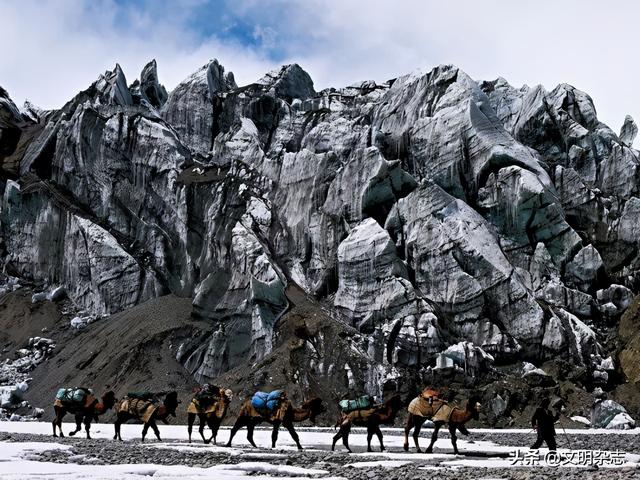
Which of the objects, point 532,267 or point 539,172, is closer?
point 532,267

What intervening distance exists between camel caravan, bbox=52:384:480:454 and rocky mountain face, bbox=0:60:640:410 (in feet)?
86.5

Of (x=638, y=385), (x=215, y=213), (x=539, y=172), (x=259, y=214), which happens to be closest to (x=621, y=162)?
(x=539, y=172)

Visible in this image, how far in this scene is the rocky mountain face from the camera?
53188mm

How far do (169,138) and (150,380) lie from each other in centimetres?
3485

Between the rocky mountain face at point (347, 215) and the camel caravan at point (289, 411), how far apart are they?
1038 inches

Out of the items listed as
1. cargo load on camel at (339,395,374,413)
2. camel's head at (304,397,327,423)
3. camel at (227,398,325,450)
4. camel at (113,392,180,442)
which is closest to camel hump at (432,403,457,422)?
cargo load on camel at (339,395,374,413)

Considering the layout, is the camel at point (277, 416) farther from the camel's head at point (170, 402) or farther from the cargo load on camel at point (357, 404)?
the camel's head at point (170, 402)

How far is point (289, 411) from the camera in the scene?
2184 cm

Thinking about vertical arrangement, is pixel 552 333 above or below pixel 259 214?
below

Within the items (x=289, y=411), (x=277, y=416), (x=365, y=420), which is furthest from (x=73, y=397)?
(x=365, y=420)

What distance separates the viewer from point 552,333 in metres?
50.9

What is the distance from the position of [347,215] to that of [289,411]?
43.3 meters

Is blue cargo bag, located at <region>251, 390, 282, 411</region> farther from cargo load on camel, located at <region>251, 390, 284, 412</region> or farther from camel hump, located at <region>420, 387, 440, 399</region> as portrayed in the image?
camel hump, located at <region>420, 387, 440, 399</region>

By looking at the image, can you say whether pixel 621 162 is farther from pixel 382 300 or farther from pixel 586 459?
pixel 586 459
